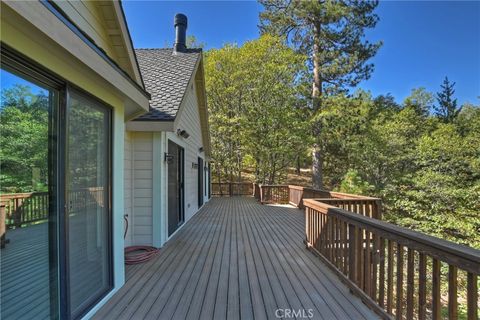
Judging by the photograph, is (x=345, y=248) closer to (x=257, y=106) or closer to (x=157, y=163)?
(x=157, y=163)

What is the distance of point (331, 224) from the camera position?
3.58 m

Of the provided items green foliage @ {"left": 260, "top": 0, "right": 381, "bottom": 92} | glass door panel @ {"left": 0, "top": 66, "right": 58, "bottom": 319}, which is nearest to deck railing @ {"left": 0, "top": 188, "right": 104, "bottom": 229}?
glass door panel @ {"left": 0, "top": 66, "right": 58, "bottom": 319}

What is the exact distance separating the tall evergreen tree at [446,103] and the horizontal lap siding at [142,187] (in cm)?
2891

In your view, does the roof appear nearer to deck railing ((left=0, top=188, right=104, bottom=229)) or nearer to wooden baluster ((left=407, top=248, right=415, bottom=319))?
deck railing ((left=0, top=188, right=104, bottom=229))

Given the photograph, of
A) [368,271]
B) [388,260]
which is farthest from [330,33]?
[388,260]

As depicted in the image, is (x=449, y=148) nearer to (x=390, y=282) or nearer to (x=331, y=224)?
(x=331, y=224)

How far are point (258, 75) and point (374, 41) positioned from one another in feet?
22.0

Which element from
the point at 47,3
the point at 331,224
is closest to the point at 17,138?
the point at 47,3

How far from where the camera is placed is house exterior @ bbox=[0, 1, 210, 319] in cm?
162

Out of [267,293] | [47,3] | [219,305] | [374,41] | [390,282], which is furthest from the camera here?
[374,41]

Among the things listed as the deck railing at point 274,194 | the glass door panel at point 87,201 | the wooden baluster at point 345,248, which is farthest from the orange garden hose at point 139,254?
the deck railing at point 274,194

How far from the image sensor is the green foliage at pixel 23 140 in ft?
5.21

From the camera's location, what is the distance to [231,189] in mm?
15070

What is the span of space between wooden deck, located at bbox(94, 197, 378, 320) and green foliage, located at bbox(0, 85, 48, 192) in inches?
56.4
